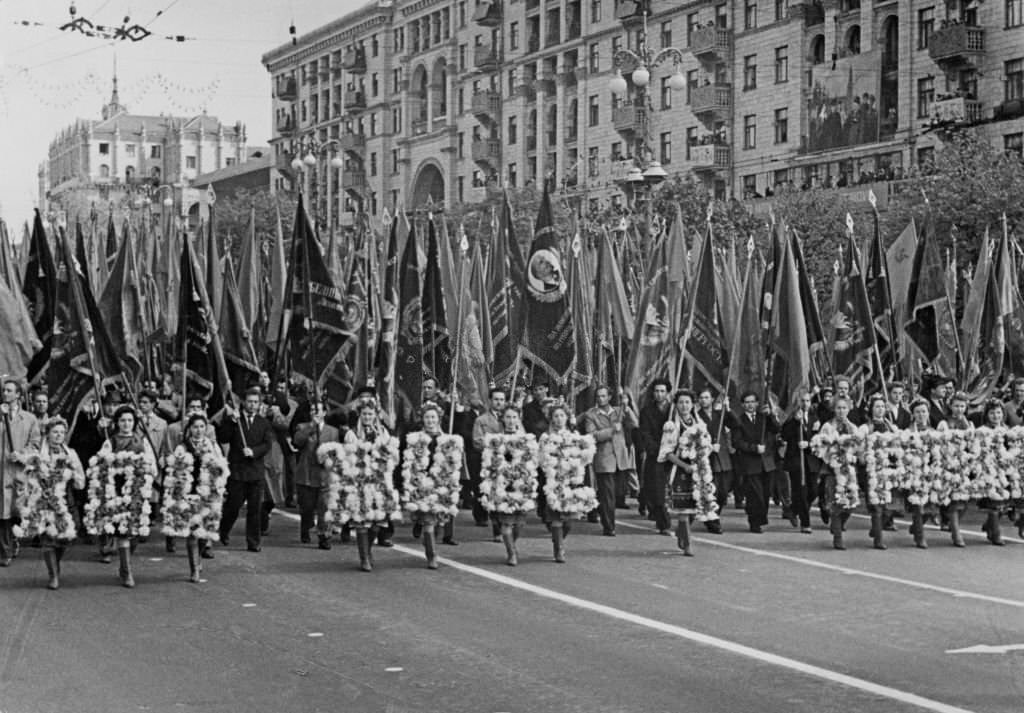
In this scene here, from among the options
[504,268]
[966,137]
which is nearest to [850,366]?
[504,268]

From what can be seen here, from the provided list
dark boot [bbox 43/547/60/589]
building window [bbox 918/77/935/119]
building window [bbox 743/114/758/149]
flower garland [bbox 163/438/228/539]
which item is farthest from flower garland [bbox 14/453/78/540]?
building window [bbox 743/114/758/149]

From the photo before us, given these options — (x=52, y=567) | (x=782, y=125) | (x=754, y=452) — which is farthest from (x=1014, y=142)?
(x=52, y=567)

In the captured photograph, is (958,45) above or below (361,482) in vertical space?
above

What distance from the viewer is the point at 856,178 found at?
53656mm

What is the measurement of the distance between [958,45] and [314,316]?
35.8m

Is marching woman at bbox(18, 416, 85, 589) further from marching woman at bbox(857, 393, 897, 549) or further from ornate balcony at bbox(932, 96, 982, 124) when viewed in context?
ornate balcony at bbox(932, 96, 982, 124)

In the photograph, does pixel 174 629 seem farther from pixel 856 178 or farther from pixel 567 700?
pixel 856 178

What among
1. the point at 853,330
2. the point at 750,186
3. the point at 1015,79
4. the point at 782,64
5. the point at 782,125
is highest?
the point at 782,64

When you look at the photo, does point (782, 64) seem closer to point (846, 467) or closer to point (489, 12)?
point (489, 12)

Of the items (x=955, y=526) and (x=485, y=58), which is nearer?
(x=955, y=526)

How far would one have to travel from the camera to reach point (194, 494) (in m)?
15.0

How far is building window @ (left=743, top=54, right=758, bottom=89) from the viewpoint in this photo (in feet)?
200

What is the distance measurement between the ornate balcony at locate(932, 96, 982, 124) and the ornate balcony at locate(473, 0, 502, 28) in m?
34.2

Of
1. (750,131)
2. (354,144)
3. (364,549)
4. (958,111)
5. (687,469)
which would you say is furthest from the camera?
(354,144)
